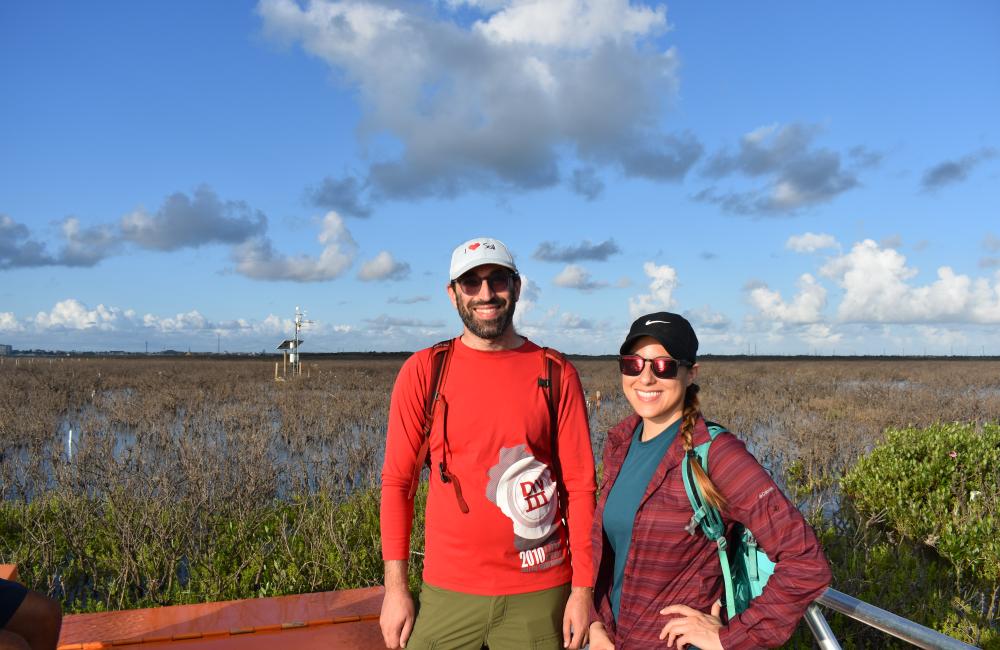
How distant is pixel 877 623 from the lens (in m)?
1.91

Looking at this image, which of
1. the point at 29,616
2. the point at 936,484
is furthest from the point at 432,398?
the point at 936,484

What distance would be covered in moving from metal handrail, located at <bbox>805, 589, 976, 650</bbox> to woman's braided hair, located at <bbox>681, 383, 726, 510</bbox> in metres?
0.43

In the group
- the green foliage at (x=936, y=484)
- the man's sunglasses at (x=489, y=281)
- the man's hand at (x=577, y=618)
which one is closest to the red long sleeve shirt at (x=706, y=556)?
the man's hand at (x=577, y=618)

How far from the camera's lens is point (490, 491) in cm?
232

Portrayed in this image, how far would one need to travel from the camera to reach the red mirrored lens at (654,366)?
80.6 inches

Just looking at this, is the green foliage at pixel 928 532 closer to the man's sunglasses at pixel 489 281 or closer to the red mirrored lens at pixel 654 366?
the red mirrored lens at pixel 654 366

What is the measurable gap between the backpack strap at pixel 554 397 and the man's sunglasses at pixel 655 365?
363 millimetres

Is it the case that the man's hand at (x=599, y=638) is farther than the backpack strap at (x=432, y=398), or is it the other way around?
the backpack strap at (x=432, y=398)

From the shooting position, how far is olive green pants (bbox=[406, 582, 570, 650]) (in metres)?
2.31

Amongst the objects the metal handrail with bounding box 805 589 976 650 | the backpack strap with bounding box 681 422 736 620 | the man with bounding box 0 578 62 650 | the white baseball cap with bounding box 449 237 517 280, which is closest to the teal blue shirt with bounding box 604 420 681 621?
the backpack strap with bounding box 681 422 736 620

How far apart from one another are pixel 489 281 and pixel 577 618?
3.85 ft

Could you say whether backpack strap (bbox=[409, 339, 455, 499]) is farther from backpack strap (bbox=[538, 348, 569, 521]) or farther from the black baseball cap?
the black baseball cap

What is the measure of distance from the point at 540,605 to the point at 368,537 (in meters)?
5.55

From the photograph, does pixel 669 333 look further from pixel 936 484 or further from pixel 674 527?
pixel 936 484
